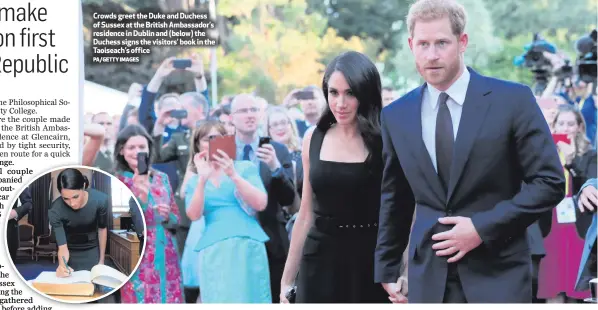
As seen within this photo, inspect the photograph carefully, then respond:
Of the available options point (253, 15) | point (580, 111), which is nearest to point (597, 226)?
point (580, 111)

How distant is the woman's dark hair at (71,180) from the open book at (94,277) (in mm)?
480

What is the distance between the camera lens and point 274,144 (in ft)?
16.1

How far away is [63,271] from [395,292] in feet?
6.32

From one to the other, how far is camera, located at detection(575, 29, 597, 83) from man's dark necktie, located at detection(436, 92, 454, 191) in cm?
100

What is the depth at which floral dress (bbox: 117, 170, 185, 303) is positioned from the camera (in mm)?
4938

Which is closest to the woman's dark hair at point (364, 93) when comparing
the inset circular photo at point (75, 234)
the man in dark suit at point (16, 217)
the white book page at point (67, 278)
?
the inset circular photo at point (75, 234)

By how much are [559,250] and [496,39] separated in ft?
4.23

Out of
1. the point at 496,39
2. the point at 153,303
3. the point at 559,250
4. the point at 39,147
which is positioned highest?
the point at 496,39

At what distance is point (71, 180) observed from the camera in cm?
486

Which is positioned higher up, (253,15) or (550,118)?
(253,15)

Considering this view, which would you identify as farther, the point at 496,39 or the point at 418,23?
the point at 496,39

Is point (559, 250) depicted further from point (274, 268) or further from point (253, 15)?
point (253, 15)

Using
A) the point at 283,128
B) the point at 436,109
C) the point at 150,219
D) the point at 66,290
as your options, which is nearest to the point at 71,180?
the point at 150,219

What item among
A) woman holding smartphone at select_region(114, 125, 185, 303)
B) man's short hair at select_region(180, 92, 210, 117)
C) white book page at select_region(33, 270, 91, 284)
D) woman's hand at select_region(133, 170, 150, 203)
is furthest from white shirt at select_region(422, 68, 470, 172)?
white book page at select_region(33, 270, 91, 284)
